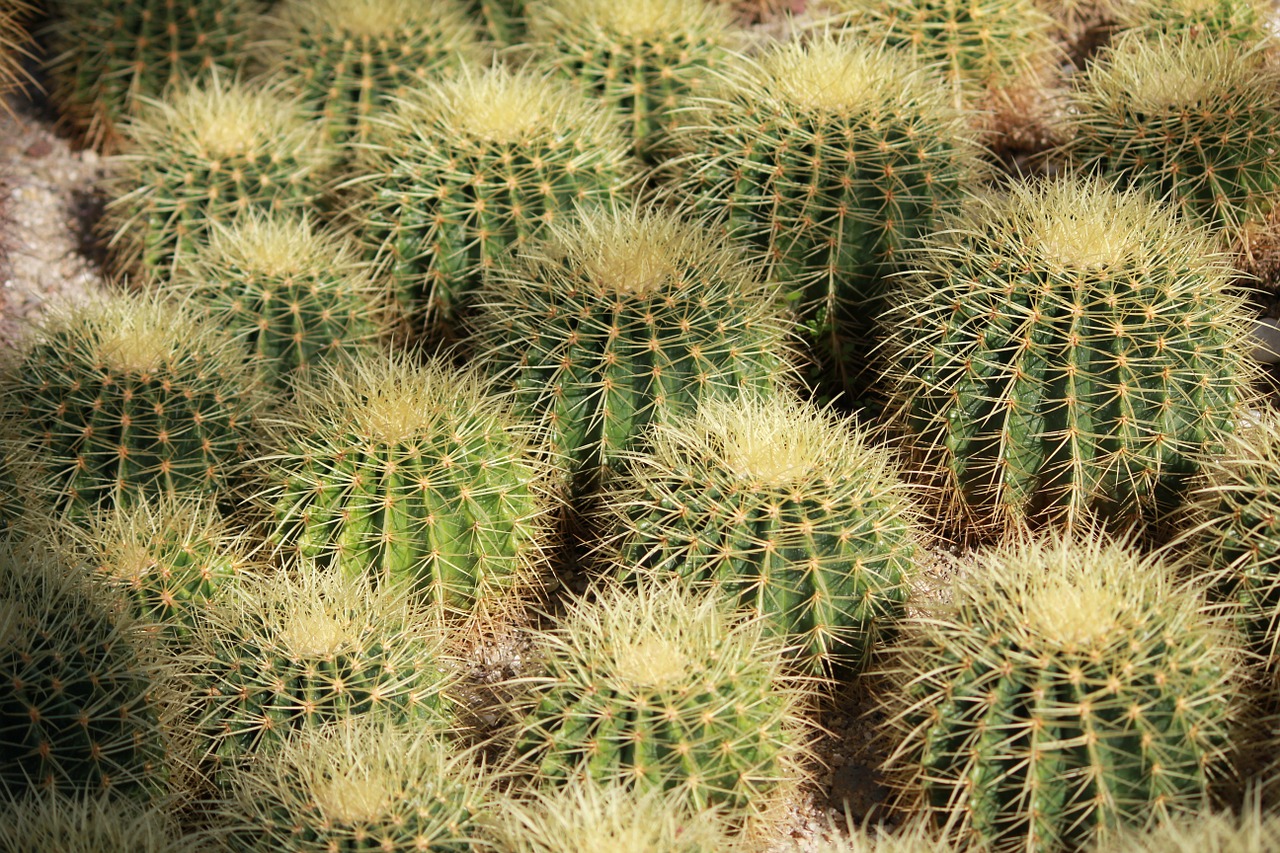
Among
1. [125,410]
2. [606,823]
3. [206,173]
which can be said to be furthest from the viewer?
[206,173]

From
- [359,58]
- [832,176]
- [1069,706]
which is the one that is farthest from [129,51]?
[1069,706]

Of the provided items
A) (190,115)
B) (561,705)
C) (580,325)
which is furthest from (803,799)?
(190,115)

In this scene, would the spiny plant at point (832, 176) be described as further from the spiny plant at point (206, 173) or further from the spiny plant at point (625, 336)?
the spiny plant at point (206, 173)

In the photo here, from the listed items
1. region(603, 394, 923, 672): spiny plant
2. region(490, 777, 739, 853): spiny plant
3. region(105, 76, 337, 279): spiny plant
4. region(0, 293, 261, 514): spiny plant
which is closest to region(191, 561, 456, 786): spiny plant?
region(490, 777, 739, 853): spiny plant

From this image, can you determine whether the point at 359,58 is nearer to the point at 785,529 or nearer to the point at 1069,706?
the point at 785,529

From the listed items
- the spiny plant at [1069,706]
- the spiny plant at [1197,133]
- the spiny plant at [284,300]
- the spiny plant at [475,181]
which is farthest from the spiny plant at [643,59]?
the spiny plant at [1069,706]
